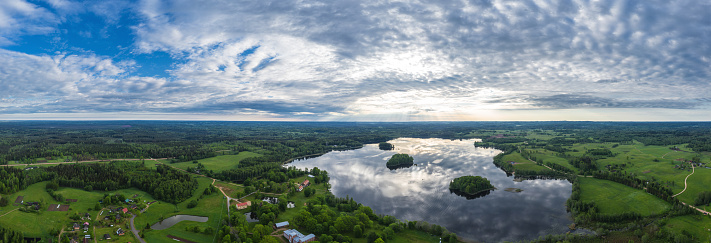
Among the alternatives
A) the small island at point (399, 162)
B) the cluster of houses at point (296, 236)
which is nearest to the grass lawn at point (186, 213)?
the cluster of houses at point (296, 236)

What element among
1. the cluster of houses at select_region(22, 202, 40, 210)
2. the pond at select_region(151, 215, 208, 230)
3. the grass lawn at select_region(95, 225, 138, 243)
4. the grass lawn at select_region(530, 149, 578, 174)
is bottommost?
the pond at select_region(151, 215, 208, 230)

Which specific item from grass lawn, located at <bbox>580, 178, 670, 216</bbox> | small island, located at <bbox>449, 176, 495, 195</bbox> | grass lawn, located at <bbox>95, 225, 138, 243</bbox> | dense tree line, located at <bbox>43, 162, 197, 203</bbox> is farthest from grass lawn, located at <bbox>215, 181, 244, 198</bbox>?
grass lawn, located at <bbox>580, 178, 670, 216</bbox>

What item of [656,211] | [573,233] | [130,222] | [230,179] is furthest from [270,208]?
[656,211]

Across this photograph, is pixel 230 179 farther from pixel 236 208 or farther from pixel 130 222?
pixel 130 222

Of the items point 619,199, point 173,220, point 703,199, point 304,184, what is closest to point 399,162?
point 304,184

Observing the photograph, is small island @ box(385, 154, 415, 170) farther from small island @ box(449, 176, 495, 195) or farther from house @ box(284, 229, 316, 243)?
house @ box(284, 229, 316, 243)

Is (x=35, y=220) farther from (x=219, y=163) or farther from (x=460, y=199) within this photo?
(x=460, y=199)
